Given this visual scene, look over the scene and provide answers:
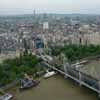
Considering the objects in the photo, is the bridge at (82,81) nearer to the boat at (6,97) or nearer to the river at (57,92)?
the river at (57,92)

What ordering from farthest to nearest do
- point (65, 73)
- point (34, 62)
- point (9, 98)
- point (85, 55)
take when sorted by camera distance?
point (85, 55) < point (34, 62) < point (65, 73) < point (9, 98)

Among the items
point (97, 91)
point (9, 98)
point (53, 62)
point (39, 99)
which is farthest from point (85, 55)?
point (9, 98)

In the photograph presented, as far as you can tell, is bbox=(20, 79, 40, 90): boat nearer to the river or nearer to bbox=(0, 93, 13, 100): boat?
the river

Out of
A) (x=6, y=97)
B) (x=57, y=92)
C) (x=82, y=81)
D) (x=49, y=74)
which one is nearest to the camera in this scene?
(x=6, y=97)

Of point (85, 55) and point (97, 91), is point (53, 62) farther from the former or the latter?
point (97, 91)

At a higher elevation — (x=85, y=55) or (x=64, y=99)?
(x=85, y=55)

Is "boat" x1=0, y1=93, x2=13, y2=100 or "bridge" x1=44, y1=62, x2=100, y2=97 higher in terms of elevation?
"bridge" x1=44, y1=62, x2=100, y2=97

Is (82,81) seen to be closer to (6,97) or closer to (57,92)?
(57,92)

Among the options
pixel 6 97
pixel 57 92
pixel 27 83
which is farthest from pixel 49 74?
pixel 6 97

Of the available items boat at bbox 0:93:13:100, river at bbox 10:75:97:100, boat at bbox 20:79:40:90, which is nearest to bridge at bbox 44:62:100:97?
river at bbox 10:75:97:100
